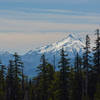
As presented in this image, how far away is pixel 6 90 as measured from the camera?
64.2 meters

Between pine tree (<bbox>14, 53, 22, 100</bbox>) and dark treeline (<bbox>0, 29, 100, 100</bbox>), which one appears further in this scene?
pine tree (<bbox>14, 53, 22, 100</bbox>)

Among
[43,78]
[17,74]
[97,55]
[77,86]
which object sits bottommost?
[77,86]

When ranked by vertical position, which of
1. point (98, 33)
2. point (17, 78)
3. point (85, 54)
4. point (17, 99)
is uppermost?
point (98, 33)

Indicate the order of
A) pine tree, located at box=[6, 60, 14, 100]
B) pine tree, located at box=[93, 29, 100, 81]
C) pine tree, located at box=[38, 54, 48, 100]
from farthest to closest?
pine tree, located at box=[6, 60, 14, 100]
pine tree, located at box=[38, 54, 48, 100]
pine tree, located at box=[93, 29, 100, 81]

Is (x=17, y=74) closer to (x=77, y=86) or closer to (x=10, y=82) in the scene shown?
(x=10, y=82)

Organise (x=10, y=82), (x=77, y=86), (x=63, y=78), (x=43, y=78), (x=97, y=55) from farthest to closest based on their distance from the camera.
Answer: (x=10, y=82) → (x=77, y=86) → (x=43, y=78) → (x=63, y=78) → (x=97, y=55)

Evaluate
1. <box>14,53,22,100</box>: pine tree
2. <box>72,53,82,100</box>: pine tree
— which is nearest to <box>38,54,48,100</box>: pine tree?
<box>14,53,22,100</box>: pine tree

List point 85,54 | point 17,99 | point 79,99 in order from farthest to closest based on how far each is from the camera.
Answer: point 17,99, point 79,99, point 85,54

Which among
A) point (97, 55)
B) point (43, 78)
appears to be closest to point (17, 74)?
point (43, 78)

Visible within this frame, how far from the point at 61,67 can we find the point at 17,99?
13049 mm

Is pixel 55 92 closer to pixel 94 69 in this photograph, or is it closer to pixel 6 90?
pixel 94 69

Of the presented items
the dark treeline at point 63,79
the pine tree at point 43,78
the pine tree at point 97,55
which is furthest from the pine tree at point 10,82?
the pine tree at point 97,55

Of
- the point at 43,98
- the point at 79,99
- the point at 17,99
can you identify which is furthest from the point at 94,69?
the point at 17,99

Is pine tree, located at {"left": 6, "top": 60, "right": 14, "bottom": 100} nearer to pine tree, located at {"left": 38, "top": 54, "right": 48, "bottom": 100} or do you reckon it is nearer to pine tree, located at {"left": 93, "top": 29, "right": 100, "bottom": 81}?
pine tree, located at {"left": 38, "top": 54, "right": 48, "bottom": 100}
